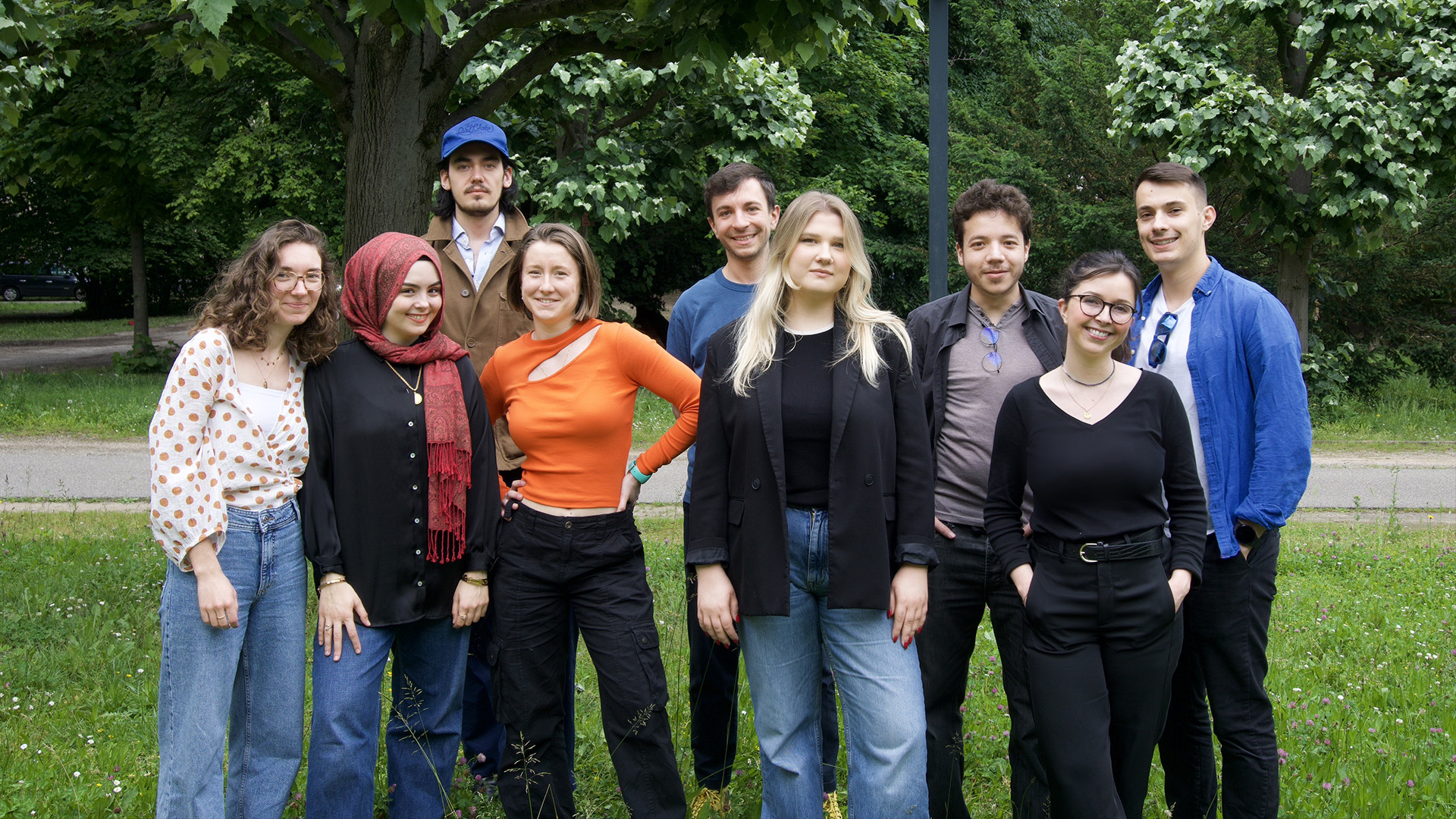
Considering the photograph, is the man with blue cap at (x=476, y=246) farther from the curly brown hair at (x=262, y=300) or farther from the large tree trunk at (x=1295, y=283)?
the large tree trunk at (x=1295, y=283)

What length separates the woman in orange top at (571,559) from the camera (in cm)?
314

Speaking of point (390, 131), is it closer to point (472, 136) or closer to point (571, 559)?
point (472, 136)

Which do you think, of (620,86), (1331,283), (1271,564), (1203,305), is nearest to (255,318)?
(1203,305)

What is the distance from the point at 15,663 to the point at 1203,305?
5.34 metres

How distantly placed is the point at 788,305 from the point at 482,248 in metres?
1.42

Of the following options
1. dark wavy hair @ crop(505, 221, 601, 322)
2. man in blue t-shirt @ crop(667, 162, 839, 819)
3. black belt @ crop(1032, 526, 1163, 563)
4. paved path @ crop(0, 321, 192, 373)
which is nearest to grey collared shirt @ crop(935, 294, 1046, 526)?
black belt @ crop(1032, 526, 1163, 563)

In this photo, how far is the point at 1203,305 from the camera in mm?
3219

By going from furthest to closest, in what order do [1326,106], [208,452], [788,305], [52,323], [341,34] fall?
[52,323]
[1326,106]
[341,34]
[788,305]
[208,452]

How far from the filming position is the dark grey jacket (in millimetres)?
3377

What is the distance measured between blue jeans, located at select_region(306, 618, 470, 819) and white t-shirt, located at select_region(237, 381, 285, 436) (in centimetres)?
64

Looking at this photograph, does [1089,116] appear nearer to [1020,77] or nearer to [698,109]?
[1020,77]

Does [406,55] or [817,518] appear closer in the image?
[817,518]

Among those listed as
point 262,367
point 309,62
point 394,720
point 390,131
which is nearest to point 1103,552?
point 394,720

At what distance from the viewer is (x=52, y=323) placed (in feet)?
112
